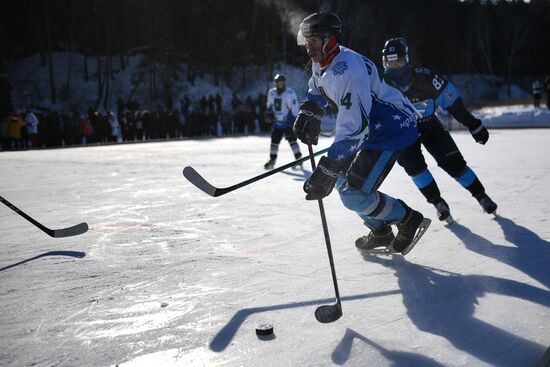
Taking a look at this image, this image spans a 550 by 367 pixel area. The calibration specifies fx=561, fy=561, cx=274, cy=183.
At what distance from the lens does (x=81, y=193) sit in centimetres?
630

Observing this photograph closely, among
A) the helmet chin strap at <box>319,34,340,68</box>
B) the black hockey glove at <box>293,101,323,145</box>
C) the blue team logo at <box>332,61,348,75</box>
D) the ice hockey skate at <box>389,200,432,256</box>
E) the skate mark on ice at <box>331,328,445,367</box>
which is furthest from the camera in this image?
the ice hockey skate at <box>389,200,432,256</box>

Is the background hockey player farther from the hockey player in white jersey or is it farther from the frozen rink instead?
the hockey player in white jersey

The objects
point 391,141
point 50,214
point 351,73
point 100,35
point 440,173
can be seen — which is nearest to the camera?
point 351,73

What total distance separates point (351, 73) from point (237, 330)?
1324mm

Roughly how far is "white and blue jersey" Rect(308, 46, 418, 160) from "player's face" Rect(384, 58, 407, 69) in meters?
1.08

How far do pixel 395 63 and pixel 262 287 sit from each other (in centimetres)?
222

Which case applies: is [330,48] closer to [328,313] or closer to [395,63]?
[328,313]

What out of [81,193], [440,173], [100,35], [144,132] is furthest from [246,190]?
[100,35]

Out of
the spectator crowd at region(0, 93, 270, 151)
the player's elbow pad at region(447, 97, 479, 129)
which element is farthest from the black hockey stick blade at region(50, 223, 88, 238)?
the spectator crowd at region(0, 93, 270, 151)

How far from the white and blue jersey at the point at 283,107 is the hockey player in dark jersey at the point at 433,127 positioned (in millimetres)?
4996

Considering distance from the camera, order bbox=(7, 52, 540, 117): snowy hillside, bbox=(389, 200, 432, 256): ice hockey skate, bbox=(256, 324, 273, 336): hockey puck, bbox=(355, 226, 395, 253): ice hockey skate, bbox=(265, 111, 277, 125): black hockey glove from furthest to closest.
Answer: bbox=(7, 52, 540, 117): snowy hillside < bbox=(265, 111, 277, 125): black hockey glove < bbox=(355, 226, 395, 253): ice hockey skate < bbox=(389, 200, 432, 256): ice hockey skate < bbox=(256, 324, 273, 336): hockey puck

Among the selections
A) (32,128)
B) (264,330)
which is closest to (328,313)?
(264,330)

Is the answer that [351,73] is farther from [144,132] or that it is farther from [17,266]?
[144,132]

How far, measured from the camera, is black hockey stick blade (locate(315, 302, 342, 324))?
2228 mm
